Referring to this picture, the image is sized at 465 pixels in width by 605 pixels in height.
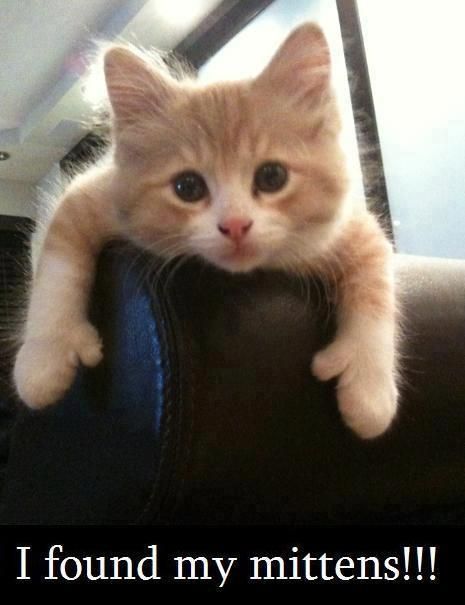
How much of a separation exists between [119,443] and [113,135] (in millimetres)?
511

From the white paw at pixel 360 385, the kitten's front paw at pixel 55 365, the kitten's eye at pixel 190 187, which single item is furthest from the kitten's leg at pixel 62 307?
the white paw at pixel 360 385

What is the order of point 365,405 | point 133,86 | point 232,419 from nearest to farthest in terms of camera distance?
point 232,419 → point 365,405 → point 133,86

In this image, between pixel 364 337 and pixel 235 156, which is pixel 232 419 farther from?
pixel 235 156

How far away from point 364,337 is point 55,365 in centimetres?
35

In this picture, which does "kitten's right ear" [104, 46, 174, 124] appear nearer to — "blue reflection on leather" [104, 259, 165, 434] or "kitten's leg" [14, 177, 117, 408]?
"kitten's leg" [14, 177, 117, 408]

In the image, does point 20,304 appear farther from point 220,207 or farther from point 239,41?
point 239,41

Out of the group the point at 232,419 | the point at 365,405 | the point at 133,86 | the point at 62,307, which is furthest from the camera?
the point at 133,86

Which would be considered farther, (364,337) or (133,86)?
(133,86)

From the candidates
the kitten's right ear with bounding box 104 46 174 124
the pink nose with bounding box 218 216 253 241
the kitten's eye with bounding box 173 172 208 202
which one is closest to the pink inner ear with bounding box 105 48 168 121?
the kitten's right ear with bounding box 104 46 174 124

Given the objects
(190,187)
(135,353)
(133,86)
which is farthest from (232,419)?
(133,86)

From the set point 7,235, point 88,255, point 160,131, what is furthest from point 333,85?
point 7,235

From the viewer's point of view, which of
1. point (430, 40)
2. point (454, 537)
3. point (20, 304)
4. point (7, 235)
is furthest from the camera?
point (7, 235)

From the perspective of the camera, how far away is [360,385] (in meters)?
0.68

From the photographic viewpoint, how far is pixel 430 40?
6.81ft
